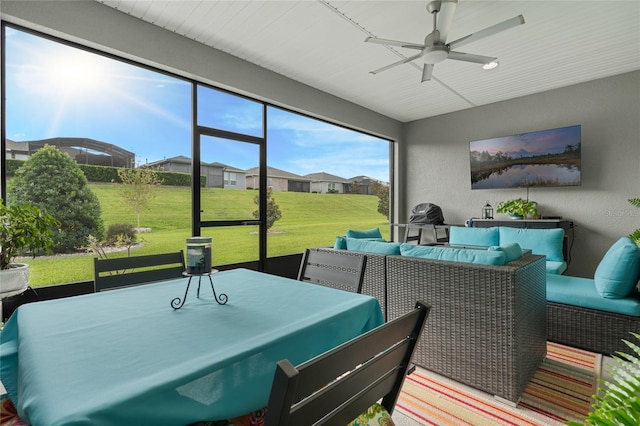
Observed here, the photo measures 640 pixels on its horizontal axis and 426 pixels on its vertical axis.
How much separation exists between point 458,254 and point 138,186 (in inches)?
117

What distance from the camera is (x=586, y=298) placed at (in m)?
2.38

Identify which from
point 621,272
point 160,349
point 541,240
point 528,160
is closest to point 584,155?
point 528,160

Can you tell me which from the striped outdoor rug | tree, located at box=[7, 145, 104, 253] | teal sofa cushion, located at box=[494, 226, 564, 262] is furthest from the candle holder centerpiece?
teal sofa cushion, located at box=[494, 226, 564, 262]

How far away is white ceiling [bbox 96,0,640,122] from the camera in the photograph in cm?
281

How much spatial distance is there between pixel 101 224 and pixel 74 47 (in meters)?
1.55

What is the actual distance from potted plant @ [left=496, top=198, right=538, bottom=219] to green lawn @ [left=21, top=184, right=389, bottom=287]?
2.24m

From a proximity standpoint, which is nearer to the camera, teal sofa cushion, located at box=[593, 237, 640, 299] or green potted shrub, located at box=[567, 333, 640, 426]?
green potted shrub, located at box=[567, 333, 640, 426]

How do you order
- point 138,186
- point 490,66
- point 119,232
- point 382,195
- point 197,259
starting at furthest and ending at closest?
point 382,195, point 490,66, point 138,186, point 119,232, point 197,259

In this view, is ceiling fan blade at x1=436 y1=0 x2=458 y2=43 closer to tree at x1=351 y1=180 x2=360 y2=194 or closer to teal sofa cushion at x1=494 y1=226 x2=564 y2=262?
teal sofa cushion at x1=494 y1=226 x2=564 y2=262

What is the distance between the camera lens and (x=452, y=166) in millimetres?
5793

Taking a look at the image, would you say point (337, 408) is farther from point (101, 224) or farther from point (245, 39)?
point (245, 39)

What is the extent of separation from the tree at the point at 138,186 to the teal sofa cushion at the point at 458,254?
253 centimetres

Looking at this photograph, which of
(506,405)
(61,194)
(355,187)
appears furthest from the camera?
(355,187)

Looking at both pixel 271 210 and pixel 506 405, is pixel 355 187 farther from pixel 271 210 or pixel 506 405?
pixel 506 405
